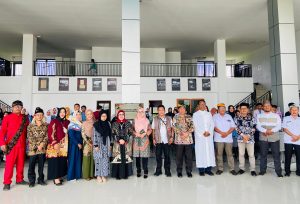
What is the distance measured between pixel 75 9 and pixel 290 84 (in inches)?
291

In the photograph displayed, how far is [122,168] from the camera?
4.71 metres

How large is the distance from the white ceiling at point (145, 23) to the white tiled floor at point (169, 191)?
19.4 ft

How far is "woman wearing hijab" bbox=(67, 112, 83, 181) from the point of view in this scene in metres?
4.57

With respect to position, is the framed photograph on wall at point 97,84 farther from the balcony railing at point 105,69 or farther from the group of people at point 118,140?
the group of people at point 118,140

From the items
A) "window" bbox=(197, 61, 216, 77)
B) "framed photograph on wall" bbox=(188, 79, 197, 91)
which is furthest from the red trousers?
"window" bbox=(197, 61, 216, 77)

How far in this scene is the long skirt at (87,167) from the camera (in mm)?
4637

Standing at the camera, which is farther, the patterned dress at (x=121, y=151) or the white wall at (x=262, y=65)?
the white wall at (x=262, y=65)

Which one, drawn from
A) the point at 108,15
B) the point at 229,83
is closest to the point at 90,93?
the point at 108,15

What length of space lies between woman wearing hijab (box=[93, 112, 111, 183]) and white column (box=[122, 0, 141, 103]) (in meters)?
1.72

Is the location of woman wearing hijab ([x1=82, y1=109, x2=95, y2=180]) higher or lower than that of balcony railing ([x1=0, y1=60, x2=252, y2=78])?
lower

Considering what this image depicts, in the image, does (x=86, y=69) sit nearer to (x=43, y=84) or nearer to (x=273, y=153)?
(x=43, y=84)

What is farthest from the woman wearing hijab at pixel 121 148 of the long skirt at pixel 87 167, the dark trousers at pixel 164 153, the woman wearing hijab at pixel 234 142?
the woman wearing hijab at pixel 234 142

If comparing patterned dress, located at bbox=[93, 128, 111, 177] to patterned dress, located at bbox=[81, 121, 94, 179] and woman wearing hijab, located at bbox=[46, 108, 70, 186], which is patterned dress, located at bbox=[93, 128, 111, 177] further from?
woman wearing hijab, located at bbox=[46, 108, 70, 186]

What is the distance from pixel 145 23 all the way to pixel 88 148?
702 centimetres
